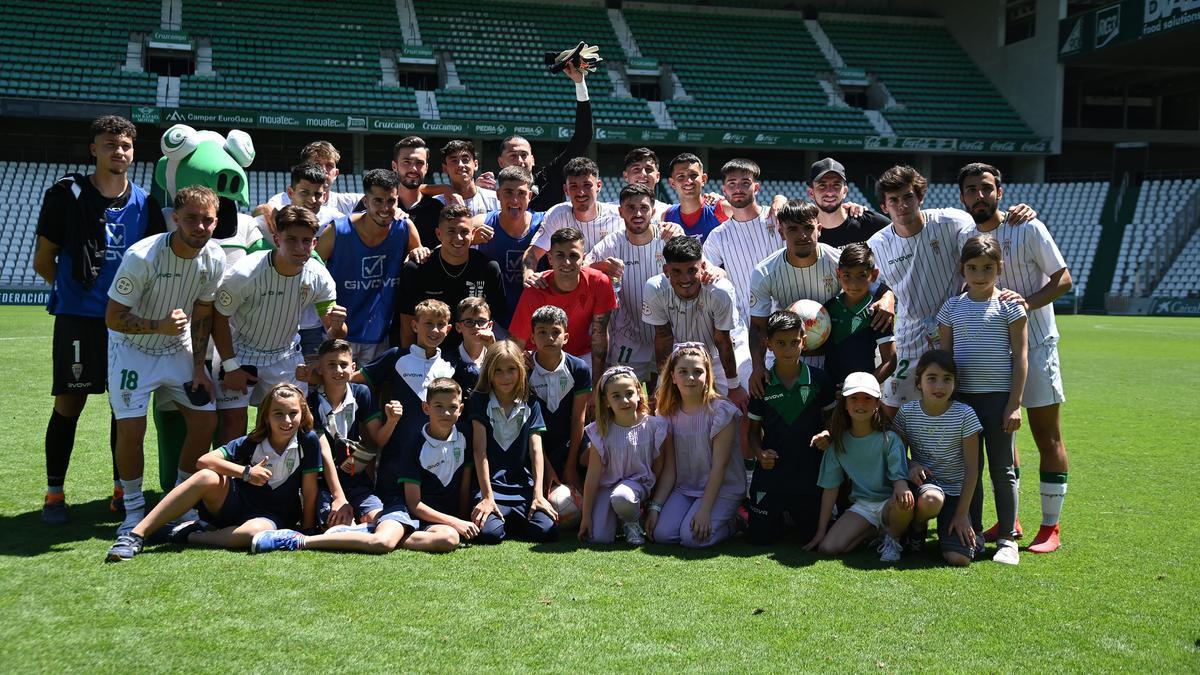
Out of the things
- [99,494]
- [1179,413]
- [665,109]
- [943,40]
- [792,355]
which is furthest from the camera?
[943,40]

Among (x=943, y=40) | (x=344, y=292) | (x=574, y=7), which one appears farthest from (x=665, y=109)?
(x=344, y=292)

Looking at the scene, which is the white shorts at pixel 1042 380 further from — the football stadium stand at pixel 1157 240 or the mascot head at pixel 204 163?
the football stadium stand at pixel 1157 240

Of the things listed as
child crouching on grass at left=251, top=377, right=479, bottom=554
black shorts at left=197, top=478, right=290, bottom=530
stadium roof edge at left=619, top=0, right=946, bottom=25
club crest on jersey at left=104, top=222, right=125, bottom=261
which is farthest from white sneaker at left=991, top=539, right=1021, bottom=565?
stadium roof edge at left=619, top=0, right=946, bottom=25

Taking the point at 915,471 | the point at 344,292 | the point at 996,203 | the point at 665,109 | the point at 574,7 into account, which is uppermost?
the point at 574,7

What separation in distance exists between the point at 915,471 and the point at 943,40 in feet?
128

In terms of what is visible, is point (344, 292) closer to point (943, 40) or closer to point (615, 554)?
point (615, 554)

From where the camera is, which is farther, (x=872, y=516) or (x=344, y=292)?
(x=344, y=292)

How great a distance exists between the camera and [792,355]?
18.9 ft

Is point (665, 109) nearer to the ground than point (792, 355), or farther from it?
farther from it

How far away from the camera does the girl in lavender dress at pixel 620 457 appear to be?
573 cm

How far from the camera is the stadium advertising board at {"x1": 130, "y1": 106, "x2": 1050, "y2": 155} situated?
91.4 feet

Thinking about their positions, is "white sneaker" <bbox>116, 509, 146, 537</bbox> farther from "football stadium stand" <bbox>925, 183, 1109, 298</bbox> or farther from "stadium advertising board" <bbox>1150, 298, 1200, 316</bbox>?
"stadium advertising board" <bbox>1150, 298, 1200, 316</bbox>

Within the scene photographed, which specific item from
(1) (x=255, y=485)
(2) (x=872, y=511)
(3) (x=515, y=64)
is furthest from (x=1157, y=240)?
(1) (x=255, y=485)

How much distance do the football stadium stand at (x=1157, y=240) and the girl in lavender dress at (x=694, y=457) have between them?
29165 mm
